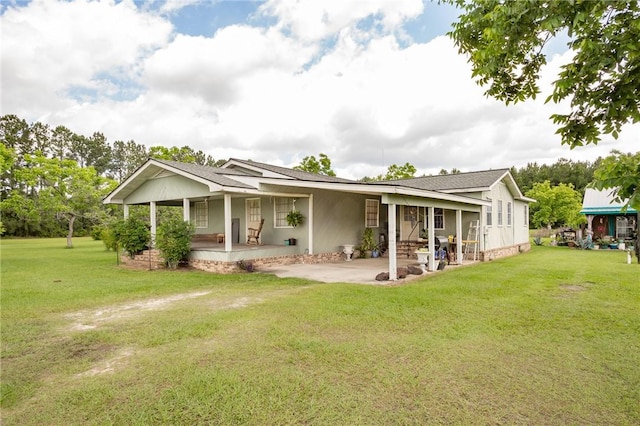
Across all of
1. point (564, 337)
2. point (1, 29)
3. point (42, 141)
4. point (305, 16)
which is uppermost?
point (42, 141)

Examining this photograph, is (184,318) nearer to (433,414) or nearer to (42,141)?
(433,414)

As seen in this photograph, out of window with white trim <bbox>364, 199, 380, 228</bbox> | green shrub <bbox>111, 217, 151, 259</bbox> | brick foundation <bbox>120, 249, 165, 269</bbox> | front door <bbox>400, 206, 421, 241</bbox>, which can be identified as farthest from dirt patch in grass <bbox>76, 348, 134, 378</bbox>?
front door <bbox>400, 206, 421, 241</bbox>

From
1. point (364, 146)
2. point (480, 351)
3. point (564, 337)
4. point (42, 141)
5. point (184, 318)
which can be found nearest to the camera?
point (480, 351)

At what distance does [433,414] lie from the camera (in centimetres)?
283

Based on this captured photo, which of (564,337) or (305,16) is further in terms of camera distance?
(305,16)

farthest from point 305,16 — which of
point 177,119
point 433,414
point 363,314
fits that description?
point 177,119

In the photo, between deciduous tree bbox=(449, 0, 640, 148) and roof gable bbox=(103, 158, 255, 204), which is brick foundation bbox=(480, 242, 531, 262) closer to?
roof gable bbox=(103, 158, 255, 204)

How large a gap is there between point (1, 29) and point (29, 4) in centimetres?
103

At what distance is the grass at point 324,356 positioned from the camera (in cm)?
292

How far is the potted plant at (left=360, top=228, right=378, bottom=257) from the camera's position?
45.5 ft

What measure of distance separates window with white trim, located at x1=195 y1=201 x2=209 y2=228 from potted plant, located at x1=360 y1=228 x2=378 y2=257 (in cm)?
708

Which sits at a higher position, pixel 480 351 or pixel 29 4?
pixel 29 4

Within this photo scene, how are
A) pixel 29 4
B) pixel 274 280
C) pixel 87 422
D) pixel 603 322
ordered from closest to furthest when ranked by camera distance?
pixel 87 422 < pixel 603 322 < pixel 29 4 < pixel 274 280

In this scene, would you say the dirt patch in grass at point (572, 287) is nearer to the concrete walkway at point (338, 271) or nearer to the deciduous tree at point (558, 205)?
the concrete walkway at point (338, 271)
